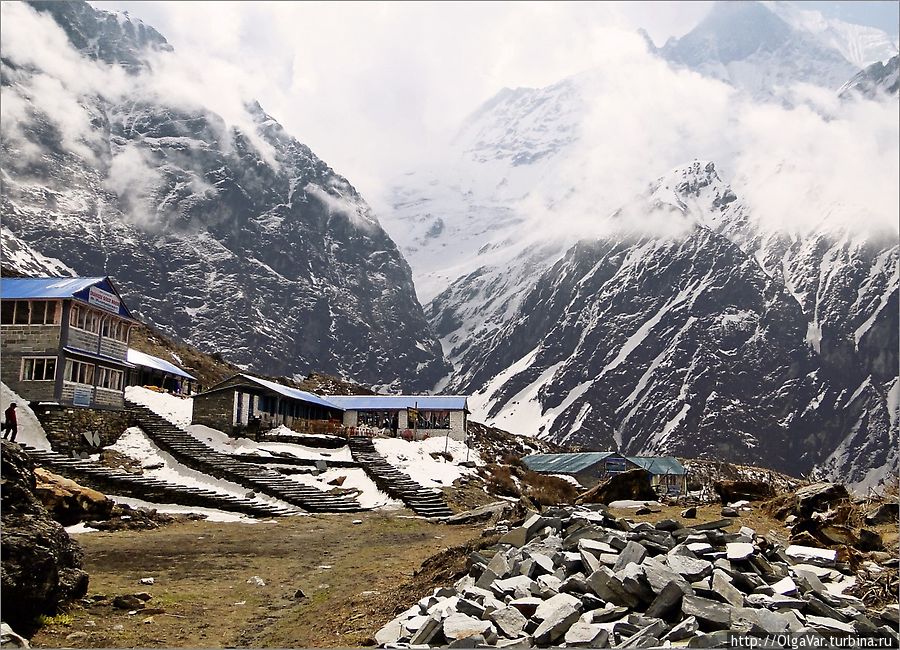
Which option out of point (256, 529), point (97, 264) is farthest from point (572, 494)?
point (97, 264)

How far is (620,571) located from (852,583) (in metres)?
3.41

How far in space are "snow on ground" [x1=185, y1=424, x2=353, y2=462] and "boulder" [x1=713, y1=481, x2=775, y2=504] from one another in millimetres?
18812

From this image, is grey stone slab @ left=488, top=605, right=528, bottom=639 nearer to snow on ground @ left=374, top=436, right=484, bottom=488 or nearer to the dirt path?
the dirt path

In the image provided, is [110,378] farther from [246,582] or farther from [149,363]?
[246,582]

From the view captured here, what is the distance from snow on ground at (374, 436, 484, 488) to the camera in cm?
3381

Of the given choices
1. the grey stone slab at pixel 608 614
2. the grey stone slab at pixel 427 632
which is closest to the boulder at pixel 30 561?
the grey stone slab at pixel 427 632

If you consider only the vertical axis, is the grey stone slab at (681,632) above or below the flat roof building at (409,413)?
below

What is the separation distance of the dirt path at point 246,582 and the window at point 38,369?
1564cm

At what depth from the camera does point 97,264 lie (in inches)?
7475

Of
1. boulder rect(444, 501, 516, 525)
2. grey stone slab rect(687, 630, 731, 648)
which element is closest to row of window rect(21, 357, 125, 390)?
boulder rect(444, 501, 516, 525)

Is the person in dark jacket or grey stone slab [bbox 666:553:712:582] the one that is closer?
grey stone slab [bbox 666:553:712:582]

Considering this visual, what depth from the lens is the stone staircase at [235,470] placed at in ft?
90.9

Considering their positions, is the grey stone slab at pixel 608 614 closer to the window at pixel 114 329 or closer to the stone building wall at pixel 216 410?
the stone building wall at pixel 216 410

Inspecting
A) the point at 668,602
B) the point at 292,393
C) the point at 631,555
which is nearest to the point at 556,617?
the point at 668,602
